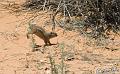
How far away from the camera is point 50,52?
6.29 metres

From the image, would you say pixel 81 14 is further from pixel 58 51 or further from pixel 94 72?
pixel 94 72

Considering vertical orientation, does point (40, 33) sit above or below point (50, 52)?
above

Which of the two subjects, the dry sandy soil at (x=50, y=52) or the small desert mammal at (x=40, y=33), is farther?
the small desert mammal at (x=40, y=33)

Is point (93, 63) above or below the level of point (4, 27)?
below

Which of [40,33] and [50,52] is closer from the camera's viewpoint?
A: [50,52]

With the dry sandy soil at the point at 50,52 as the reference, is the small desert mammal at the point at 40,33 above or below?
above

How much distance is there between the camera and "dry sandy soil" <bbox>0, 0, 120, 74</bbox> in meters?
5.67

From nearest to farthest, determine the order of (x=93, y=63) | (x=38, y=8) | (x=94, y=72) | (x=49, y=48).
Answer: (x=94, y=72) → (x=93, y=63) → (x=49, y=48) → (x=38, y=8)

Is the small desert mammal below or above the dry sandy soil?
above

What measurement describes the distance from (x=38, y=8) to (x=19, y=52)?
2.03m

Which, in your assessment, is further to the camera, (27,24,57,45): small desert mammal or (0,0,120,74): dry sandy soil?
(27,24,57,45): small desert mammal

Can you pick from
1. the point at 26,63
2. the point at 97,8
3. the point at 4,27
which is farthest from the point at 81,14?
the point at 26,63

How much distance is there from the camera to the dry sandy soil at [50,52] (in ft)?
18.6

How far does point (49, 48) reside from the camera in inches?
254
